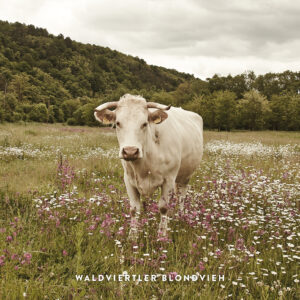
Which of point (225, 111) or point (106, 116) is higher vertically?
point (225, 111)

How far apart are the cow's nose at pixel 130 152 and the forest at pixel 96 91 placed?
1586 inches

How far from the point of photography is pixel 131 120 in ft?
12.6

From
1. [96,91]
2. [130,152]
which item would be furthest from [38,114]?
[96,91]

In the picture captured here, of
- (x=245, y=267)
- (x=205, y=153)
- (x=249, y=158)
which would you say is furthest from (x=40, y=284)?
(x=205, y=153)

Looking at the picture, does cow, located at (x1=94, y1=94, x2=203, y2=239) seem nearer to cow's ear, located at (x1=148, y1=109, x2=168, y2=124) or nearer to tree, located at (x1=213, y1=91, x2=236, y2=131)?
cow's ear, located at (x1=148, y1=109, x2=168, y2=124)

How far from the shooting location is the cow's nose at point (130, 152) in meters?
3.50

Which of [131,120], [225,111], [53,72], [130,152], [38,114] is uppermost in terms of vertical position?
[53,72]

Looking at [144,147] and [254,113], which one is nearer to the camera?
[144,147]

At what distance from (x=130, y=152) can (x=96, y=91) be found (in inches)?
5054

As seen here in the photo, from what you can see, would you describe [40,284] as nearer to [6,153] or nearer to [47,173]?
[47,173]

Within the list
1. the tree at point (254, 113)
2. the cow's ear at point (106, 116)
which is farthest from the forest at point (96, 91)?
the cow's ear at point (106, 116)

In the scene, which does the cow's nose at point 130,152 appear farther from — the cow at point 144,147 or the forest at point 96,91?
the forest at point 96,91

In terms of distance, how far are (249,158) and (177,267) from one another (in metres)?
8.79

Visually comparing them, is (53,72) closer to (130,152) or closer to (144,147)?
(144,147)
